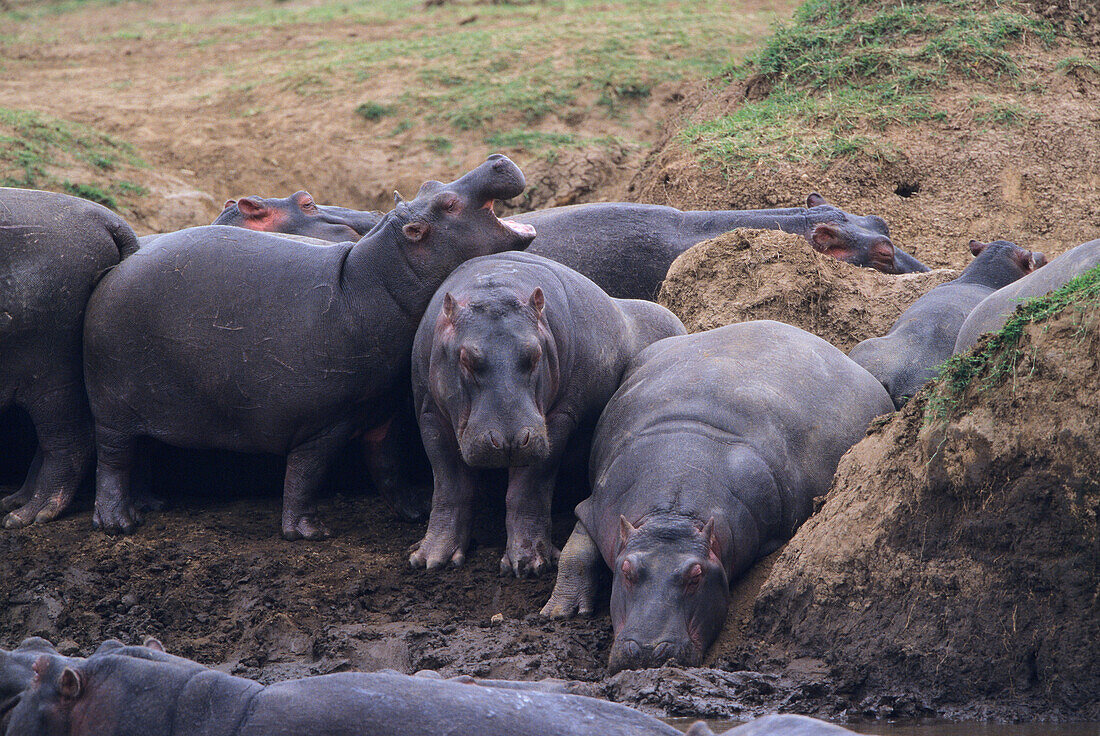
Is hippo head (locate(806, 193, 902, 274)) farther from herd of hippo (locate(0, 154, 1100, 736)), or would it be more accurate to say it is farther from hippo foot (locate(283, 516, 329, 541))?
hippo foot (locate(283, 516, 329, 541))

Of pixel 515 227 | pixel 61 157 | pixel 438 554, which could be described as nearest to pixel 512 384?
pixel 438 554

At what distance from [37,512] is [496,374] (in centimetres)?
268

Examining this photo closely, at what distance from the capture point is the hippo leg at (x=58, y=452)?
21.7 feet

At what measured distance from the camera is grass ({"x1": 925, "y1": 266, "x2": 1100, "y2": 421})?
448 centimetres

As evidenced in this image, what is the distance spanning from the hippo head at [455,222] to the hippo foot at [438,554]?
1.31 m

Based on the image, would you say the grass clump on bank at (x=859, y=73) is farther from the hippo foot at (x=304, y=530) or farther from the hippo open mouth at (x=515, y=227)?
the hippo foot at (x=304, y=530)

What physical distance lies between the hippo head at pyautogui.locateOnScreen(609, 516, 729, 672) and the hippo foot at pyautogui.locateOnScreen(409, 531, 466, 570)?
114cm

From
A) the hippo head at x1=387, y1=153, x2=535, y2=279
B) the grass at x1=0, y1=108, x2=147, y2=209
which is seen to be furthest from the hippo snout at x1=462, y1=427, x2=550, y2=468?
the grass at x1=0, y1=108, x2=147, y2=209

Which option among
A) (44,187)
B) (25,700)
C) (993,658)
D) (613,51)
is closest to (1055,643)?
(993,658)

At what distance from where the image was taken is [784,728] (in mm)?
3350

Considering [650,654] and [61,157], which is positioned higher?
[650,654]

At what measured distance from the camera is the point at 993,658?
4340 millimetres

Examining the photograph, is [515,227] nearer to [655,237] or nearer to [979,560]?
[655,237]

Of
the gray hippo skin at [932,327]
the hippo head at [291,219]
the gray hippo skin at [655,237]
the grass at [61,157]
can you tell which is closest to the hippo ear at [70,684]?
the gray hippo skin at [932,327]
